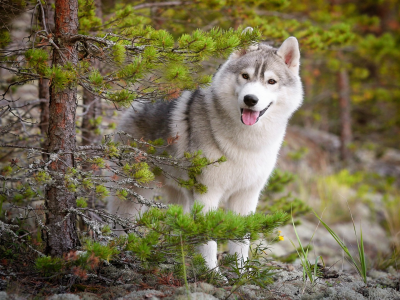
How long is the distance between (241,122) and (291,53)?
2.75 ft

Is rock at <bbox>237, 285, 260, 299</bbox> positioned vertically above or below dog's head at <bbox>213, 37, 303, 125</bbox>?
below

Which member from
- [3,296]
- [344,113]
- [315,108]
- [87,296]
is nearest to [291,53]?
[87,296]

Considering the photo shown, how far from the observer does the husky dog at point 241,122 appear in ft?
10.1

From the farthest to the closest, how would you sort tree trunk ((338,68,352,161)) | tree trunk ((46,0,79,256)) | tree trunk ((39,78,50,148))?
tree trunk ((338,68,352,161)), tree trunk ((39,78,50,148)), tree trunk ((46,0,79,256))

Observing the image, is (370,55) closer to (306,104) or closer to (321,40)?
(306,104)

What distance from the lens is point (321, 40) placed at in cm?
445

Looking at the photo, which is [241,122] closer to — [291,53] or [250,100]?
[250,100]

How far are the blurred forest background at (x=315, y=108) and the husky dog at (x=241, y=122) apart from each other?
0.64 metres

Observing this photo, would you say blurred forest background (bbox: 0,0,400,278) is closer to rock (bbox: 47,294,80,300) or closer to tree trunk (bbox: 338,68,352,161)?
tree trunk (bbox: 338,68,352,161)

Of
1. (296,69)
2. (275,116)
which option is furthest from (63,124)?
(296,69)

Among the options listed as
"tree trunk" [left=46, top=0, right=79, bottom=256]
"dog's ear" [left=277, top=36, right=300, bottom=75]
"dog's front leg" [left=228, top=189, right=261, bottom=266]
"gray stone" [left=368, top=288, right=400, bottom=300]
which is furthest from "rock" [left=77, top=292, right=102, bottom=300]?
"dog's ear" [left=277, top=36, right=300, bottom=75]

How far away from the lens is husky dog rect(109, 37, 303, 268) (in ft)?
10.1

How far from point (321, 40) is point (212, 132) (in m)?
2.23

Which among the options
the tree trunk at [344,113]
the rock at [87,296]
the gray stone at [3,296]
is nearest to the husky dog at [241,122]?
the rock at [87,296]
